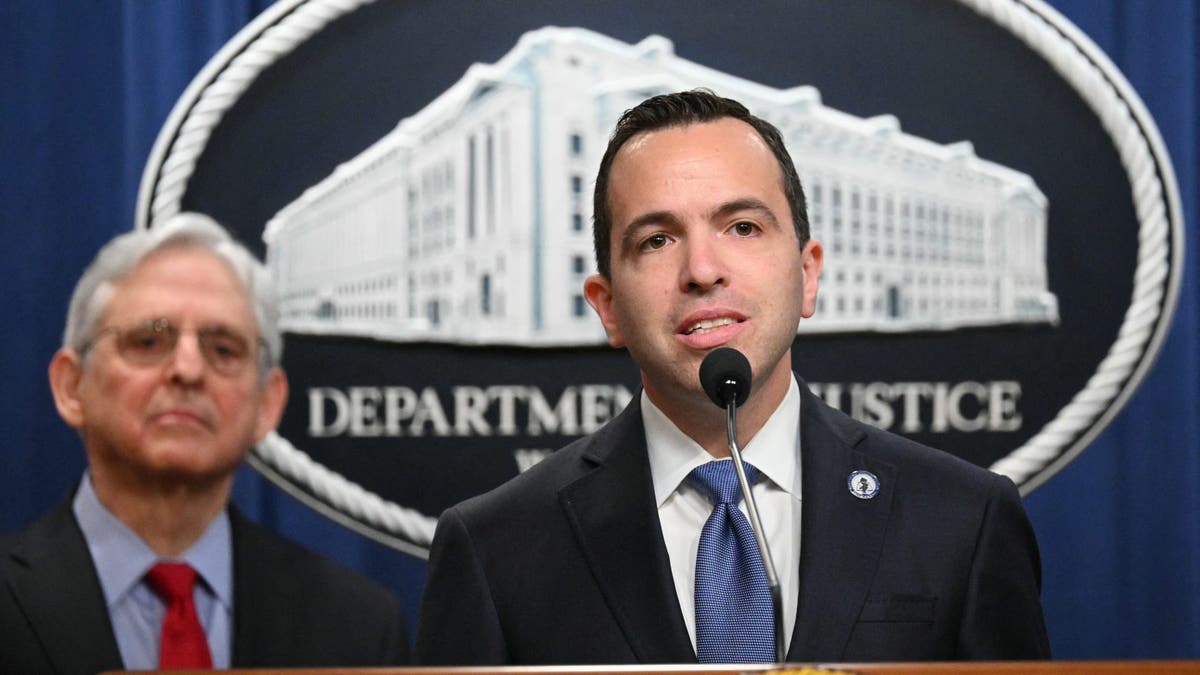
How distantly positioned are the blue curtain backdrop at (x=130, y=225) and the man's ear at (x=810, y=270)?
0.78 m

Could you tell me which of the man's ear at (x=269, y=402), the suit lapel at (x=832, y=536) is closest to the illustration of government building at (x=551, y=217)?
the man's ear at (x=269, y=402)

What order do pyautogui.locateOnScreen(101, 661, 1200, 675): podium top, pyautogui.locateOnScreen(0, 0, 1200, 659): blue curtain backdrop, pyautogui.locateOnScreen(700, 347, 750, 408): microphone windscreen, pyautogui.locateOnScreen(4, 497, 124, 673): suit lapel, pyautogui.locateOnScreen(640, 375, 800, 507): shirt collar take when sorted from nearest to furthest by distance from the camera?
pyautogui.locateOnScreen(101, 661, 1200, 675): podium top
pyautogui.locateOnScreen(700, 347, 750, 408): microphone windscreen
pyautogui.locateOnScreen(640, 375, 800, 507): shirt collar
pyautogui.locateOnScreen(4, 497, 124, 673): suit lapel
pyautogui.locateOnScreen(0, 0, 1200, 659): blue curtain backdrop

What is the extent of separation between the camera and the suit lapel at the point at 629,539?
1.23 meters

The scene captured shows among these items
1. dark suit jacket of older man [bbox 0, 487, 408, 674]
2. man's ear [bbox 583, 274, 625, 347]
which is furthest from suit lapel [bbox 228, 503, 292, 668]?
man's ear [bbox 583, 274, 625, 347]

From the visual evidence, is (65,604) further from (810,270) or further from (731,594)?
(810,270)

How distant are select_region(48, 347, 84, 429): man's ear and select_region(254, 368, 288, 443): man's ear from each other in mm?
228

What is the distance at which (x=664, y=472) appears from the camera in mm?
1343

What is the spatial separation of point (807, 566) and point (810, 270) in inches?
14.5

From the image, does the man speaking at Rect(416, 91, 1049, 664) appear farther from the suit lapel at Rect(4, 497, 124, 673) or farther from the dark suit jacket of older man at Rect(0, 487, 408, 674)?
the suit lapel at Rect(4, 497, 124, 673)

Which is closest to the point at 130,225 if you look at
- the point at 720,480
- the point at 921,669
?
the point at 720,480

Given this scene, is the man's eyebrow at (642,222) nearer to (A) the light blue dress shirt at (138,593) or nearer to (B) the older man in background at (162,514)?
(B) the older man in background at (162,514)

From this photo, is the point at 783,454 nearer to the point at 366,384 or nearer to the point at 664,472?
the point at 664,472

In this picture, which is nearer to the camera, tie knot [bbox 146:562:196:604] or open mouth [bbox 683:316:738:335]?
open mouth [bbox 683:316:738:335]

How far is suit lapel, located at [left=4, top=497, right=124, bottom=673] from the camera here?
1512 millimetres
